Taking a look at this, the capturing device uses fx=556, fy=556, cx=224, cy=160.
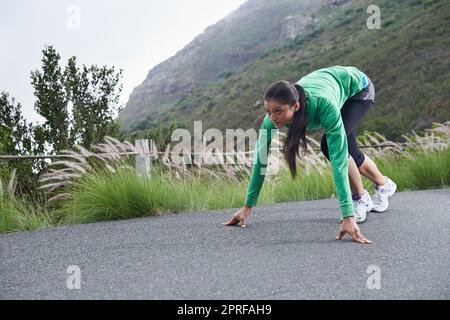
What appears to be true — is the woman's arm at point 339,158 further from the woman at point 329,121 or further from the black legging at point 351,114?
the black legging at point 351,114

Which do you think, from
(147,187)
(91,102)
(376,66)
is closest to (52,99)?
(91,102)

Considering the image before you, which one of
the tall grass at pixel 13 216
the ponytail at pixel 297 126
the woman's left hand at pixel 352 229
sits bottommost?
the tall grass at pixel 13 216

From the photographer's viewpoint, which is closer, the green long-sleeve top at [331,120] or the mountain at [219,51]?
the green long-sleeve top at [331,120]

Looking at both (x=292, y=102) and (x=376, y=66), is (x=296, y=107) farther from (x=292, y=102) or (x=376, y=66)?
(x=376, y=66)

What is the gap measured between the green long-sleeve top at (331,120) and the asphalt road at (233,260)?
15.9 inches

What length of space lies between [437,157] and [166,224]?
5196mm

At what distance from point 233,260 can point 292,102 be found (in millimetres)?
1074

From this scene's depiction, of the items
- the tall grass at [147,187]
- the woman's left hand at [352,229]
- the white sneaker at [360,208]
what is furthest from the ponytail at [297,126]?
the tall grass at [147,187]

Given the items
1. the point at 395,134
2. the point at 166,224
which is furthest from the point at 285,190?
the point at 395,134

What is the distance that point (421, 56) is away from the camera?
29.8m

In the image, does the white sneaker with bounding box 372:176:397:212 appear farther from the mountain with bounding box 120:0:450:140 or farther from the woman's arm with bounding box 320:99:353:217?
the mountain with bounding box 120:0:450:140

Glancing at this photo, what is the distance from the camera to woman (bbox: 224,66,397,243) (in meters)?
3.54

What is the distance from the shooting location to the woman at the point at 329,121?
3.54m

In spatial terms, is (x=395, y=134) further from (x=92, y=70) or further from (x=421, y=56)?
(x=92, y=70)
